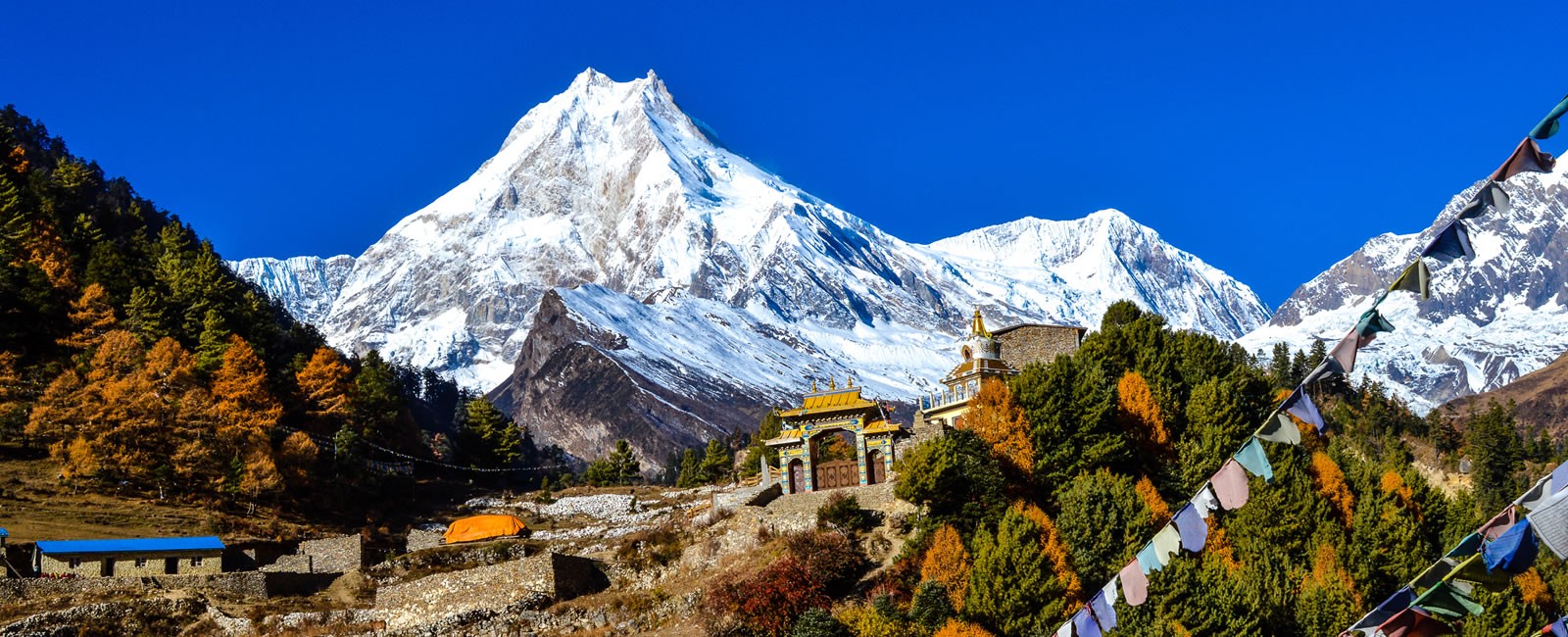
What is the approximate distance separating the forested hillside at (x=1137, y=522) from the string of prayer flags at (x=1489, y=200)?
87.2 feet

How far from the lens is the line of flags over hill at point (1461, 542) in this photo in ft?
49.3

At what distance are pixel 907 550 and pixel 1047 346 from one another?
101 ft

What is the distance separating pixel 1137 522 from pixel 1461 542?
3271 centimetres

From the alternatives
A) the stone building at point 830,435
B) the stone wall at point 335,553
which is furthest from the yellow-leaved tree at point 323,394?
the stone building at point 830,435

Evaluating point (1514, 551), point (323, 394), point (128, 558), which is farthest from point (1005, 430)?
point (323, 394)

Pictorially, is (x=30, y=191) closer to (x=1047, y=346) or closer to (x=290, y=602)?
(x=290, y=602)

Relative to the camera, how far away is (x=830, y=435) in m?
62.7

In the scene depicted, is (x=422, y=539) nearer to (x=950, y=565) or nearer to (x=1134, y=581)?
(x=950, y=565)

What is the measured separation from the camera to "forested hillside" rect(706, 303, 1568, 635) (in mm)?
45094

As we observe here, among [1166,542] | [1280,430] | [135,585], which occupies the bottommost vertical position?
[135,585]

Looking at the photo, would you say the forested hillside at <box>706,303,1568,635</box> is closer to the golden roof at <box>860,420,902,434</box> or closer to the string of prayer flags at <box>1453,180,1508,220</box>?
the golden roof at <box>860,420,902,434</box>

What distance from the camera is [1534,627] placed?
2005 inches

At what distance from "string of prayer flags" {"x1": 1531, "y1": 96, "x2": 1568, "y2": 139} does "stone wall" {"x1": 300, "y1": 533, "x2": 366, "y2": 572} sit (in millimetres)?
49339

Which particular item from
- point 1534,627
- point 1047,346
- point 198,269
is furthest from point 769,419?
point 1534,627
